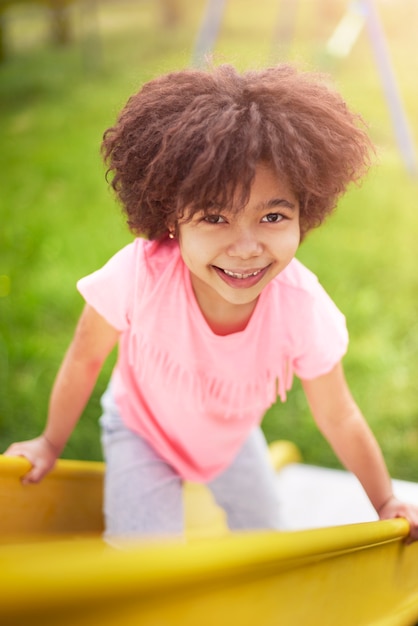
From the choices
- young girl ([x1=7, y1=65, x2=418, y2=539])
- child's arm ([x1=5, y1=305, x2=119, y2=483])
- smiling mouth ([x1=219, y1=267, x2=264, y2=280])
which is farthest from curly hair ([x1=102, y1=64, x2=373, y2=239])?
child's arm ([x1=5, y1=305, x2=119, y2=483])

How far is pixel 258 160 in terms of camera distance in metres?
1.04

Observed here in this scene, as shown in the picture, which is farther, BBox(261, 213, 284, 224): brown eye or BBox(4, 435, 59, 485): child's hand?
BBox(4, 435, 59, 485): child's hand

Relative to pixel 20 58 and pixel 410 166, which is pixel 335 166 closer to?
pixel 410 166

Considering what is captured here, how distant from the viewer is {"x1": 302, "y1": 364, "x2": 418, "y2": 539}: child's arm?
1.30 meters

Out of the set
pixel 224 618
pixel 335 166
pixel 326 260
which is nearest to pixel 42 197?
pixel 326 260

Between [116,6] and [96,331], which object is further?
[116,6]

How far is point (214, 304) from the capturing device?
4.23ft

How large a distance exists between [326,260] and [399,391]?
86 centimetres

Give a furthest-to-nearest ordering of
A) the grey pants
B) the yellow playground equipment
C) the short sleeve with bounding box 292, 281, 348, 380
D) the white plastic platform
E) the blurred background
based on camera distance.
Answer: the blurred background
the white plastic platform
the grey pants
the short sleeve with bounding box 292, 281, 348, 380
the yellow playground equipment

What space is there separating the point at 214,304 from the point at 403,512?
438 mm

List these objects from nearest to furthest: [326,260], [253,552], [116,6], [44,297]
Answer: [253,552] < [44,297] < [326,260] < [116,6]

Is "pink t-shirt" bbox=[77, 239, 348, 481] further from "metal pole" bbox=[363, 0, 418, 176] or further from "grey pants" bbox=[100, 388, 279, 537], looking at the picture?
"metal pole" bbox=[363, 0, 418, 176]

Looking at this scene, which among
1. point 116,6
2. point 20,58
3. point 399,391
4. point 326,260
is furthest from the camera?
point 116,6

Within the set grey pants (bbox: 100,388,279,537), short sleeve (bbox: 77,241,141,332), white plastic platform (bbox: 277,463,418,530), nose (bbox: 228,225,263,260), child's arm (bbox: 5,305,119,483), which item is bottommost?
white plastic platform (bbox: 277,463,418,530)
